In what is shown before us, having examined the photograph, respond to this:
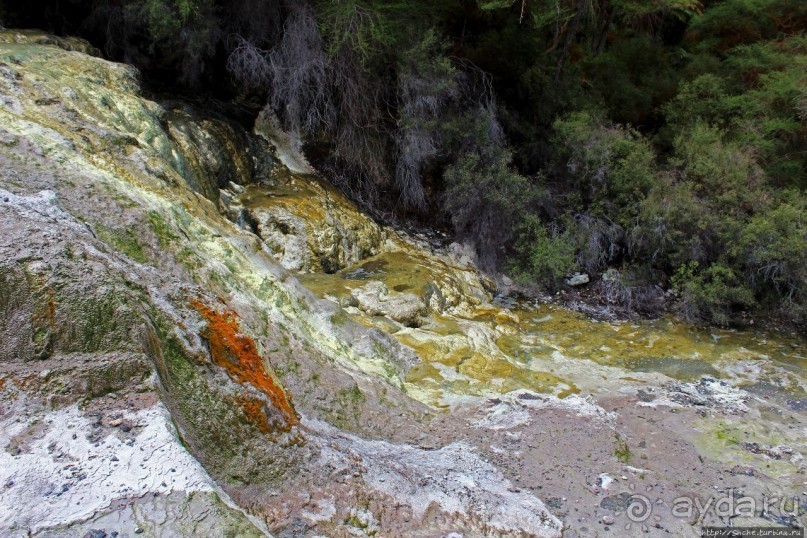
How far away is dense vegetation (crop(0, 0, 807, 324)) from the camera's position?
767 centimetres

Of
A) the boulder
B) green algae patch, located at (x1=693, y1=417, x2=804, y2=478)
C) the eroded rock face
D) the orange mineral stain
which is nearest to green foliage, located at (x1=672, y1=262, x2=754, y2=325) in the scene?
the boulder

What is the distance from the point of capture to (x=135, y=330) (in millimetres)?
2389

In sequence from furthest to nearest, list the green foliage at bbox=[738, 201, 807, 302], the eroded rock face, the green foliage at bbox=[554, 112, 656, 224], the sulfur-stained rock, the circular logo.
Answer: the green foliage at bbox=[554, 112, 656, 224] < the green foliage at bbox=[738, 201, 807, 302] < the eroded rock face < the sulfur-stained rock < the circular logo

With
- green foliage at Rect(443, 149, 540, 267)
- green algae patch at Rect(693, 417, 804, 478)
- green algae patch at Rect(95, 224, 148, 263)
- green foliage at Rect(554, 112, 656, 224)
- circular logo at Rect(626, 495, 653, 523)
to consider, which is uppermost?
green foliage at Rect(554, 112, 656, 224)

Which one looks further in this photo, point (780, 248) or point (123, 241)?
point (780, 248)

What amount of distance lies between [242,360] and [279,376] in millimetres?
764

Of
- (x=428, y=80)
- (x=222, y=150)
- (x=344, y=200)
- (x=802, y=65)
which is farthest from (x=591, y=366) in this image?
(x=802, y=65)

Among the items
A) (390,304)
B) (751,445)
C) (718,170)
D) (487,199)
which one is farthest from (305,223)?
(718,170)

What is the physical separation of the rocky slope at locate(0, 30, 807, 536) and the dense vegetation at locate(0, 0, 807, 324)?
1.10 m

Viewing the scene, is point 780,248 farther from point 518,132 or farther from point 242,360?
point 242,360

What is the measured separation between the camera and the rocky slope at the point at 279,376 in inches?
81.4

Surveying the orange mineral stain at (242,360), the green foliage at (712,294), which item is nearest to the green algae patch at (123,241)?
the orange mineral stain at (242,360)

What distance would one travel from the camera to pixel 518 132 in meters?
9.35

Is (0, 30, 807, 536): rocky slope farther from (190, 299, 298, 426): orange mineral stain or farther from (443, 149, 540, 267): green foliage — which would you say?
(443, 149, 540, 267): green foliage
